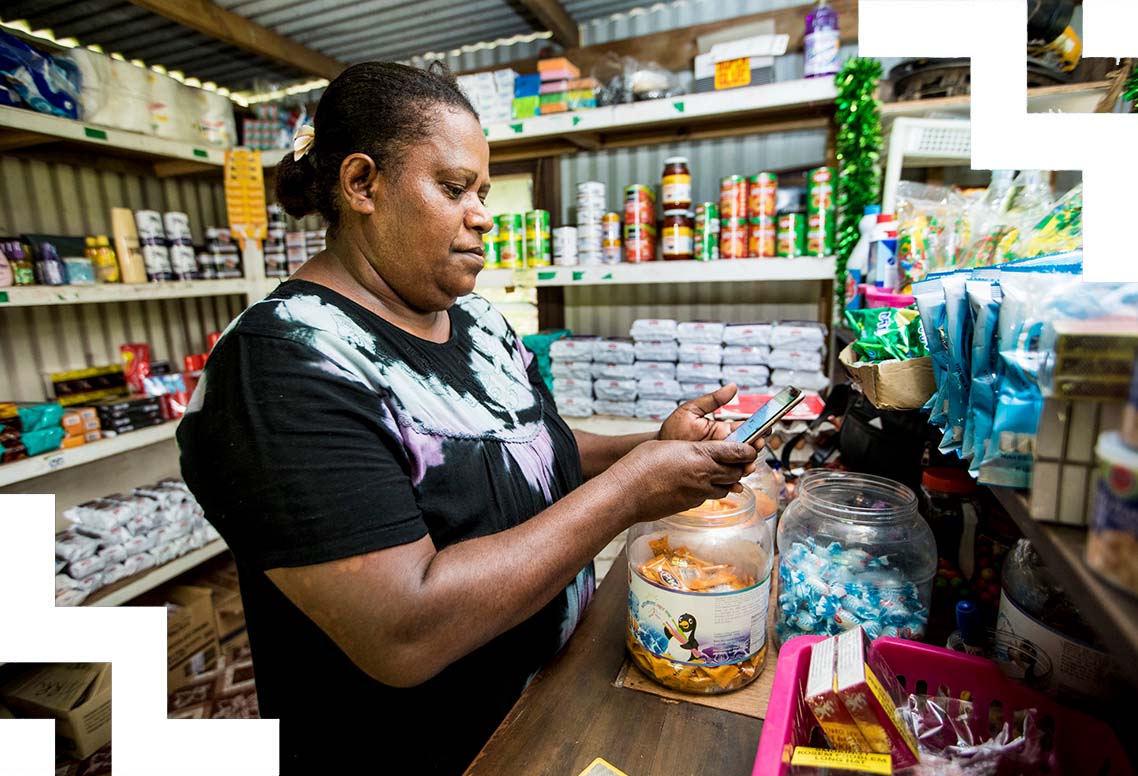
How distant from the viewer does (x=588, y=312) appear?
2918 millimetres

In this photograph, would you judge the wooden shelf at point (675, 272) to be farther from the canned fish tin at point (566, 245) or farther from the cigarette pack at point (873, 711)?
the cigarette pack at point (873, 711)

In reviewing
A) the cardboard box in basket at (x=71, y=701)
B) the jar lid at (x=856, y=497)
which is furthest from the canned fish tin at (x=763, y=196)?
the cardboard box in basket at (x=71, y=701)

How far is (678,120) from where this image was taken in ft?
7.17

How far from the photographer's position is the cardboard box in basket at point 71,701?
6.75 feet

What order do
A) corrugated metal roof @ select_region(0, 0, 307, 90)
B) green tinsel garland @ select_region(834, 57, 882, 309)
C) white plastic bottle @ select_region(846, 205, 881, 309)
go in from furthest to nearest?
corrugated metal roof @ select_region(0, 0, 307, 90)
green tinsel garland @ select_region(834, 57, 882, 309)
white plastic bottle @ select_region(846, 205, 881, 309)

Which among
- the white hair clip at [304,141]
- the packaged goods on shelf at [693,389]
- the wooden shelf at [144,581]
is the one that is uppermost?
the white hair clip at [304,141]

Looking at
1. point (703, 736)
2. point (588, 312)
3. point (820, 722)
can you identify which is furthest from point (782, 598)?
point (588, 312)

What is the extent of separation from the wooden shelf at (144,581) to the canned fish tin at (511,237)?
73.9 inches

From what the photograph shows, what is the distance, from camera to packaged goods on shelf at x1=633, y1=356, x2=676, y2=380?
8.09 feet

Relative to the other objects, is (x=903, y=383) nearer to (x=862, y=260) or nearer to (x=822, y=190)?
(x=862, y=260)

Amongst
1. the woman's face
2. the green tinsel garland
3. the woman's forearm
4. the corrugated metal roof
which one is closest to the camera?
the woman's face

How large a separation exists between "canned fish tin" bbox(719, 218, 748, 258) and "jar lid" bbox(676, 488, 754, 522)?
1260mm
